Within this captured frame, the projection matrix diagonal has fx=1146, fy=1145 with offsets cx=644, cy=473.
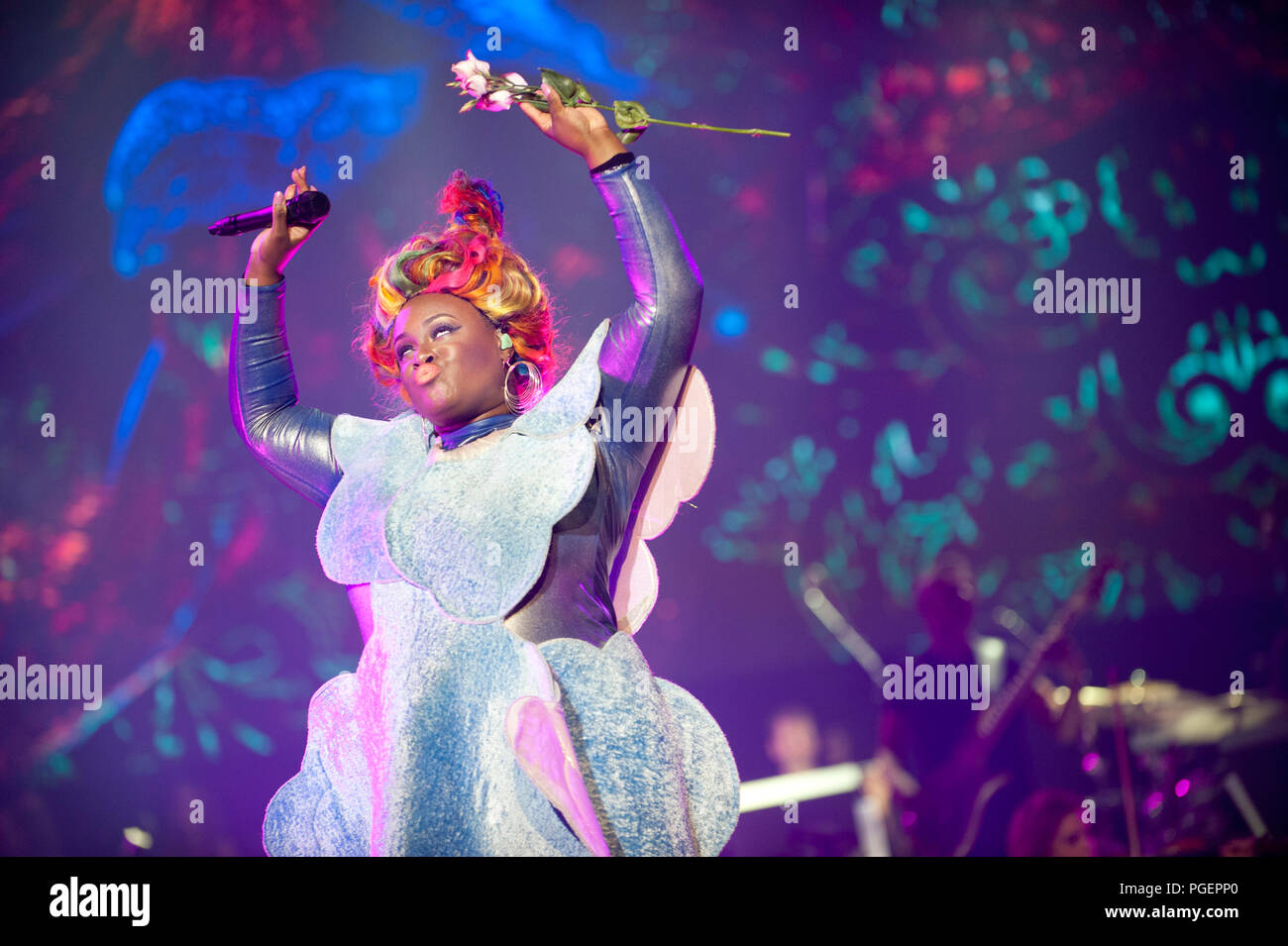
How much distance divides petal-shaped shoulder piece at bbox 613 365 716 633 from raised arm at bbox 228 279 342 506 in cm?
56

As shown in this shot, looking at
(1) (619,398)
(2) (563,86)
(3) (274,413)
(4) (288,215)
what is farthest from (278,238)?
(1) (619,398)

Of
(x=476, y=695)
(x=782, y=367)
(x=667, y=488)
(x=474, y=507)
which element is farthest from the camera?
(x=782, y=367)

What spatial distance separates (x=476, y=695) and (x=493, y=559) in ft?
0.69

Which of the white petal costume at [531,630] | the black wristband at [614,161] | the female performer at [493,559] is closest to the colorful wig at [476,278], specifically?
the female performer at [493,559]

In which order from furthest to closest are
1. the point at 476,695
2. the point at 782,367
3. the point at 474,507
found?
the point at 782,367 < the point at 474,507 < the point at 476,695

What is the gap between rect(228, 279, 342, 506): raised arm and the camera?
2.12 meters

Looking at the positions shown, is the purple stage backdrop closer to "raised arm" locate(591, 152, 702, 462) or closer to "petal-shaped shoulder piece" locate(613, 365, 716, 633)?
"petal-shaped shoulder piece" locate(613, 365, 716, 633)

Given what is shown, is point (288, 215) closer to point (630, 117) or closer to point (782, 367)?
point (630, 117)

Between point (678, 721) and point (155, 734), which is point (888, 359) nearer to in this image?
point (678, 721)

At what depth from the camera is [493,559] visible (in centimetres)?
179

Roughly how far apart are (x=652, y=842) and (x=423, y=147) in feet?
6.09

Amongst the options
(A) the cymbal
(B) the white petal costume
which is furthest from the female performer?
(A) the cymbal

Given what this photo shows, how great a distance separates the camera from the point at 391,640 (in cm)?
182
